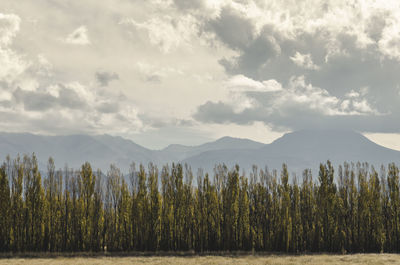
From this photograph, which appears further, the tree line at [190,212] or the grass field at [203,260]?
the tree line at [190,212]

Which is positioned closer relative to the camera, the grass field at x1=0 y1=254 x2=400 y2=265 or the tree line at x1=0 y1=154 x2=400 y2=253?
the grass field at x1=0 y1=254 x2=400 y2=265

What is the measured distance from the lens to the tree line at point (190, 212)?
36.3m

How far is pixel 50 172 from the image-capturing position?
1449 inches

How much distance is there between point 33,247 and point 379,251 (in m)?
33.1

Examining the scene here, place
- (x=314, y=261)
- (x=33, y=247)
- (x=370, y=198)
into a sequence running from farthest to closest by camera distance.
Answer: (x=370, y=198), (x=33, y=247), (x=314, y=261)

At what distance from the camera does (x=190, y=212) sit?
125ft

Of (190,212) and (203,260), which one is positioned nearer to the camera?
(203,260)

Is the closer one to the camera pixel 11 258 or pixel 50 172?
pixel 11 258

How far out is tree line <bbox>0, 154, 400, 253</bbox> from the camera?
36312mm

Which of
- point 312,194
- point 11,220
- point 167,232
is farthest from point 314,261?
point 11,220

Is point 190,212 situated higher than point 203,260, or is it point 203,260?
point 190,212

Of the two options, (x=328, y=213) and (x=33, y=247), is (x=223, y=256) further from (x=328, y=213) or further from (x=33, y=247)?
(x=33, y=247)

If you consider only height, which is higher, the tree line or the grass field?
the tree line

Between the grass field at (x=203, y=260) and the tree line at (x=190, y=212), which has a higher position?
the tree line at (x=190, y=212)
